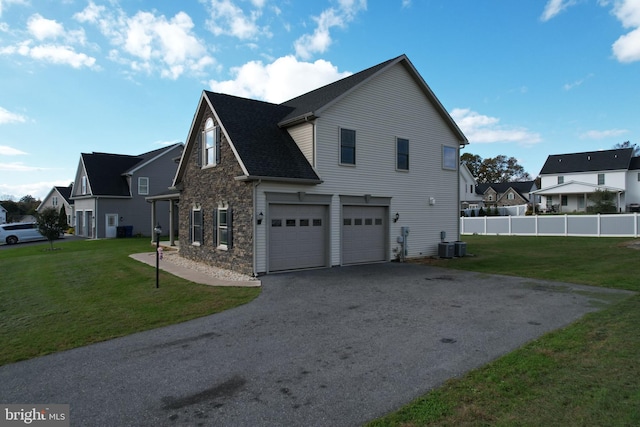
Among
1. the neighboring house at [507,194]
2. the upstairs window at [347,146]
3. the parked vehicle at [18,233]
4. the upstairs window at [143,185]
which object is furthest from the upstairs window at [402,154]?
the neighboring house at [507,194]

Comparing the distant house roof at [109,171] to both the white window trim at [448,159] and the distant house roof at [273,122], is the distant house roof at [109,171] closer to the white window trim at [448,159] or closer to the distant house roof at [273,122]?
the distant house roof at [273,122]

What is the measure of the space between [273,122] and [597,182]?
1722 inches

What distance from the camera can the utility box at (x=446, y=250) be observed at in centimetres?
1701

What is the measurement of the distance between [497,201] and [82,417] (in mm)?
67646

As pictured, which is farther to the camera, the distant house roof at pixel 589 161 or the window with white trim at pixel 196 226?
the distant house roof at pixel 589 161

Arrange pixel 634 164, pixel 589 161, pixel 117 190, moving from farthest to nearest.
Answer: pixel 589 161 < pixel 634 164 < pixel 117 190

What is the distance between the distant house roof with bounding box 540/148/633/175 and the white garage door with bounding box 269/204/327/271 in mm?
43288

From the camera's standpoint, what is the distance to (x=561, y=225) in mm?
26328

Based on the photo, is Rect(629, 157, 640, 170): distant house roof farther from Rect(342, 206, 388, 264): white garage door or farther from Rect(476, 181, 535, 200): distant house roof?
Rect(342, 206, 388, 264): white garage door

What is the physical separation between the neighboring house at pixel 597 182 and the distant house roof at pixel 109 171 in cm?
4062

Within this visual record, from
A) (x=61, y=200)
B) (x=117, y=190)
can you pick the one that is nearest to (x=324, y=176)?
(x=117, y=190)

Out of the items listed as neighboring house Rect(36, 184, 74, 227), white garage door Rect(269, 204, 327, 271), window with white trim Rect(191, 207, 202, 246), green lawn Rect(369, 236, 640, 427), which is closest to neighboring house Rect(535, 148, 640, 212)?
white garage door Rect(269, 204, 327, 271)

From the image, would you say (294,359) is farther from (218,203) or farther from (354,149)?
(354,149)

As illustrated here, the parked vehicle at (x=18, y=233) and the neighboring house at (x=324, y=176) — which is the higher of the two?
the neighboring house at (x=324, y=176)
